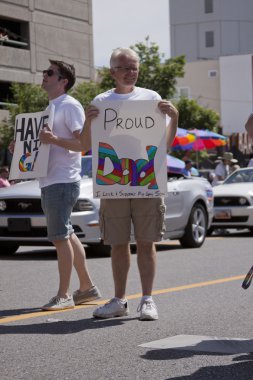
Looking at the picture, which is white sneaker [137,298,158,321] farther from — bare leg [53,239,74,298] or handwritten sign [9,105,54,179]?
handwritten sign [9,105,54,179]

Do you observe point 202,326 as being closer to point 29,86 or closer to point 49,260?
point 49,260

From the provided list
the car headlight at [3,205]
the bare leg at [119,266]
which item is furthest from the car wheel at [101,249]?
the bare leg at [119,266]

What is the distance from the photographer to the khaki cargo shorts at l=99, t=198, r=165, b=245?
24.1 feet

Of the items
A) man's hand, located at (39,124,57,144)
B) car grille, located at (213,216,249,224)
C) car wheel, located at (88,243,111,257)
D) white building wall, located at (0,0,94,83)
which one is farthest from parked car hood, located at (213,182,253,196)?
white building wall, located at (0,0,94,83)

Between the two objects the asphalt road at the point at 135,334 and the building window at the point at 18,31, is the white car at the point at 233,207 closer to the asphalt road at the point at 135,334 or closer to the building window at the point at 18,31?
the asphalt road at the point at 135,334

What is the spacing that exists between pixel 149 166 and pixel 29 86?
2956 cm

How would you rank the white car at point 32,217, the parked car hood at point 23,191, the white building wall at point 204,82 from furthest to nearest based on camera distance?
the white building wall at point 204,82 → the parked car hood at point 23,191 → the white car at point 32,217

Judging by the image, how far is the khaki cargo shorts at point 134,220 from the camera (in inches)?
289

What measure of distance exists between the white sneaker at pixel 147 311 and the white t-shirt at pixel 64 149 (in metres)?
1.18

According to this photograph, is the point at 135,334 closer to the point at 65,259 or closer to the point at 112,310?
the point at 112,310

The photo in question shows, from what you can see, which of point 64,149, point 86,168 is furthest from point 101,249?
point 64,149

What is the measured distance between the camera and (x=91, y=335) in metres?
6.59

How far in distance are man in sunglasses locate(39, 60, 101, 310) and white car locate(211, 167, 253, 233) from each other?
10.2m

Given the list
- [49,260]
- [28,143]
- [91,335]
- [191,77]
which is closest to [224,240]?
[49,260]
